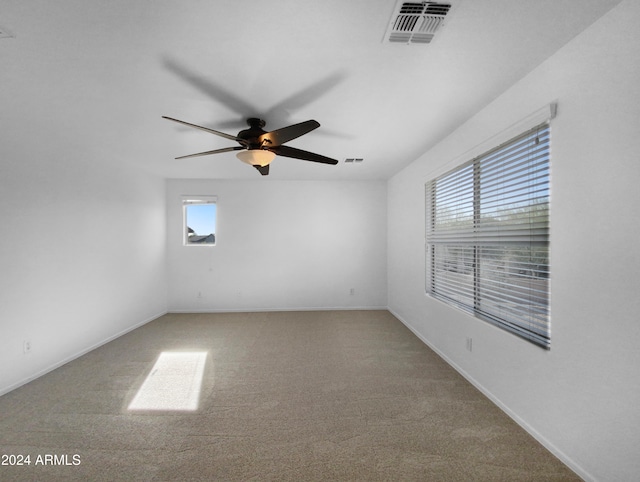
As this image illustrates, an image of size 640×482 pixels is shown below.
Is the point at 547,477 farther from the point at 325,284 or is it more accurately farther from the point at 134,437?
the point at 325,284

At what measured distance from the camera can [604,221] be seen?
5.06 feet

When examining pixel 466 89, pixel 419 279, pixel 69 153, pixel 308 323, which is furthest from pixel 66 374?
pixel 466 89

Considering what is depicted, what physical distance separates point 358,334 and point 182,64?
3.68 metres

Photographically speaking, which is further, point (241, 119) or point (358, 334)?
point (358, 334)

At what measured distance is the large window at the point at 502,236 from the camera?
2.00 metres

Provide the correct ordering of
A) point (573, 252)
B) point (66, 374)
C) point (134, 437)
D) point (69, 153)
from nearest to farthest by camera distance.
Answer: point (573, 252) → point (134, 437) → point (66, 374) → point (69, 153)

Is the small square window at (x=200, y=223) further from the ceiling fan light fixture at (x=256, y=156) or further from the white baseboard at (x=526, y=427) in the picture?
the white baseboard at (x=526, y=427)

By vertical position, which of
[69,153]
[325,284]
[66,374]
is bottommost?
[66,374]

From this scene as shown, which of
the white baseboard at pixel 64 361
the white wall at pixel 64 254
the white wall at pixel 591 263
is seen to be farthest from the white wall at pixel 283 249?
the white wall at pixel 591 263

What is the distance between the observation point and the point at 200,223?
5645mm

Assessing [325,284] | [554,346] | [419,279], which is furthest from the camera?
[325,284]

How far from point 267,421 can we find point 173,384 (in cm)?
116

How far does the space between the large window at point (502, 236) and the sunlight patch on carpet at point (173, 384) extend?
2.64m

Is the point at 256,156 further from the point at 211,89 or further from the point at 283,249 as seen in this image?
the point at 283,249
